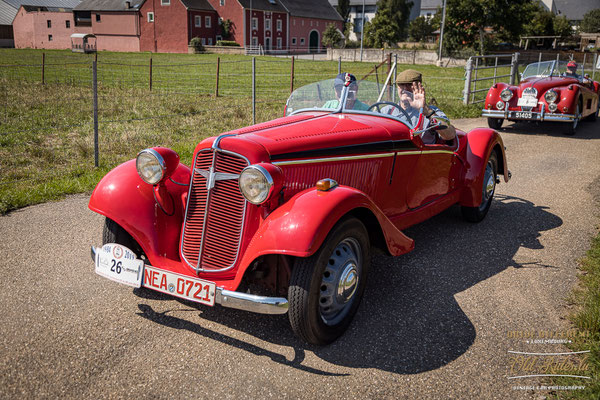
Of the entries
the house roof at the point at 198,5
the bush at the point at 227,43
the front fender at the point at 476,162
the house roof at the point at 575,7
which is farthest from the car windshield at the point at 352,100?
the house roof at the point at 575,7

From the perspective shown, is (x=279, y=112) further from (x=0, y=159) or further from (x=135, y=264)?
(x=135, y=264)

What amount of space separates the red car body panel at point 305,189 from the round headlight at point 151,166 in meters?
0.15

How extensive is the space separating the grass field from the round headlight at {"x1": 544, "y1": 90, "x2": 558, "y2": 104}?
288 centimetres

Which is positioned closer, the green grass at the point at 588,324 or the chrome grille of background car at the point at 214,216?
Answer: the green grass at the point at 588,324

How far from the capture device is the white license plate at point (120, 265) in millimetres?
Result: 3294

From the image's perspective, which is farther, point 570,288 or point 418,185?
point 418,185

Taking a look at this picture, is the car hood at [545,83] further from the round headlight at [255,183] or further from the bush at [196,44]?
the bush at [196,44]

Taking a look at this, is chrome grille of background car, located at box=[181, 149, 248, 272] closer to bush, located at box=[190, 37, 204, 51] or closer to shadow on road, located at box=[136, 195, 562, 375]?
shadow on road, located at box=[136, 195, 562, 375]

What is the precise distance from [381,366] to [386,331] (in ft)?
1.39

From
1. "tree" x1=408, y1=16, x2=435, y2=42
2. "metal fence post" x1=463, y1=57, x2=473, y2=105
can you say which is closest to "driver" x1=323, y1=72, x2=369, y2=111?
"metal fence post" x1=463, y1=57, x2=473, y2=105

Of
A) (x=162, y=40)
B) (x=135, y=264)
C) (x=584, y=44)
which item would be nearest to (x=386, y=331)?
Answer: (x=135, y=264)

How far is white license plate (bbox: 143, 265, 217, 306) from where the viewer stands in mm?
3090

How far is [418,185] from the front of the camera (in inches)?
186

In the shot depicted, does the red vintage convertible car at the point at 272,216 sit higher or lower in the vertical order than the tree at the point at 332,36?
lower
